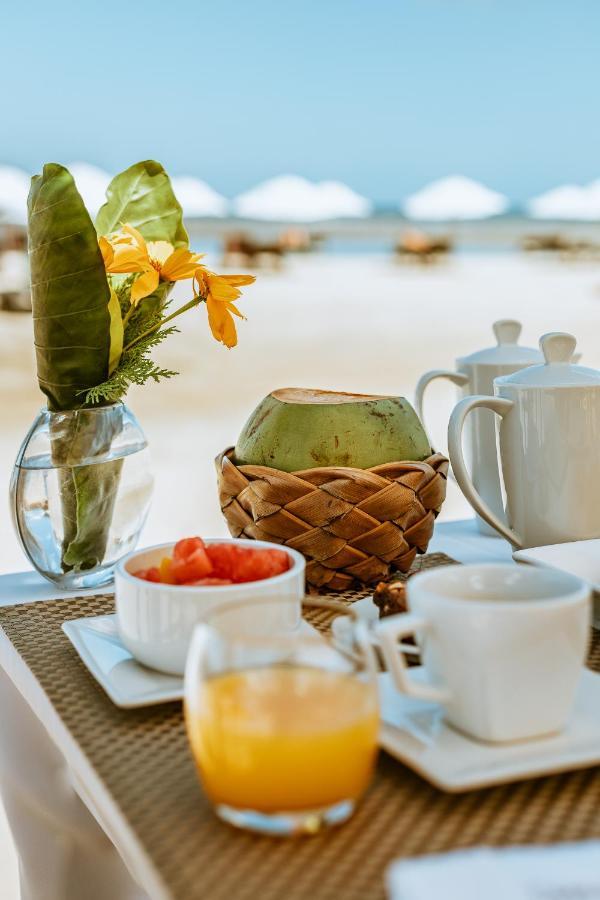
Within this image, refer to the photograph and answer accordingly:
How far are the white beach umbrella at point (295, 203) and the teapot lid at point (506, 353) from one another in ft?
43.6

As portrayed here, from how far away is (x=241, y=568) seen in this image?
2.04ft

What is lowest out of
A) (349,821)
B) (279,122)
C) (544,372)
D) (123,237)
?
(349,821)

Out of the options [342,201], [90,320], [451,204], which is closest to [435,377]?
[90,320]

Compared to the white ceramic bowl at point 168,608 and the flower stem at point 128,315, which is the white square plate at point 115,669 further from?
the flower stem at point 128,315

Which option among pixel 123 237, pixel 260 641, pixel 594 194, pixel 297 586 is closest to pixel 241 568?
pixel 297 586

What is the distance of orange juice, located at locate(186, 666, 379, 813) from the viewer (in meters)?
0.41

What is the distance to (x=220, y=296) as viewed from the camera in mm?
825

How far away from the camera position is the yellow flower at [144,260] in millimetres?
800

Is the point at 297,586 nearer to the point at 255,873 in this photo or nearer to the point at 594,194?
the point at 255,873

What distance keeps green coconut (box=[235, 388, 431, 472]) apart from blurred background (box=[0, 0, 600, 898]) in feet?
27.8

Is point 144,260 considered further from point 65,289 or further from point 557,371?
point 557,371

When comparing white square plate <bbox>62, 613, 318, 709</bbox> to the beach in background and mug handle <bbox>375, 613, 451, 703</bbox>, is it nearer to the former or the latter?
mug handle <bbox>375, 613, 451, 703</bbox>

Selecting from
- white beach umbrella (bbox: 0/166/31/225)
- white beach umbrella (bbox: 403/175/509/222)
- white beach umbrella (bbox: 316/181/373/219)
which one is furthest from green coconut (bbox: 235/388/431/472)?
white beach umbrella (bbox: 403/175/509/222)

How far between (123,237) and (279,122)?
17310mm
